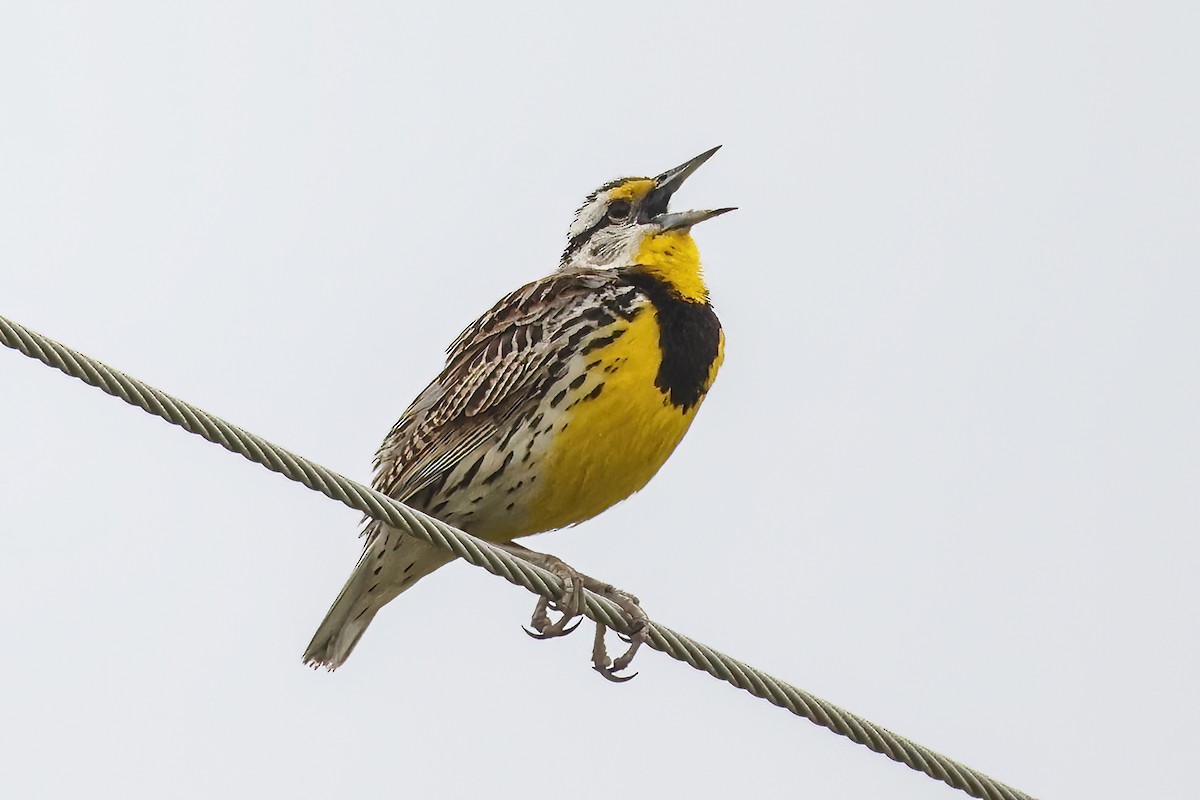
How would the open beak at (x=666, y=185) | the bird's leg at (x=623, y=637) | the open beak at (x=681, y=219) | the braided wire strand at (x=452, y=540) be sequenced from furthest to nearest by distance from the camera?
the open beak at (x=666, y=185)
the open beak at (x=681, y=219)
the bird's leg at (x=623, y=637)
the braided wire strand at (x=452, y=540)

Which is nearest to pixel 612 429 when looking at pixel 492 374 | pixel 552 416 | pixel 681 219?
pixel 552 416

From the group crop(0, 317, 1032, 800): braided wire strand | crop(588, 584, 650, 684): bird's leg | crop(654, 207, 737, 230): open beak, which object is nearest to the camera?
crop(0, 317, 1032, 800): braided wire strand

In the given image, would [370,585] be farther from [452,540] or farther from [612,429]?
[452,540]

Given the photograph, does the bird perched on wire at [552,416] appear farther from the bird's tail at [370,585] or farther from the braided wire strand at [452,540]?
the braided wire strand at [452,540]

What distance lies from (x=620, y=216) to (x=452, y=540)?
93.8 inches

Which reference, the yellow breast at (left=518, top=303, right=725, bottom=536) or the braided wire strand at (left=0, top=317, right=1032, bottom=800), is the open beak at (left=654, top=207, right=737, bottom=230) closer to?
the yellow breast at (left=518, top=303, right=725, bottom=536)

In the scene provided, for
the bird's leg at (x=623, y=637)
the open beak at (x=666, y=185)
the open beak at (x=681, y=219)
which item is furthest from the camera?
the open beak at (x=666, y=185)

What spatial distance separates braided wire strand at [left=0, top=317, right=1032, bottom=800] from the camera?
13.3 ft

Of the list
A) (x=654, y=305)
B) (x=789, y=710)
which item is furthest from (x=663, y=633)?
(x=654, y=305)

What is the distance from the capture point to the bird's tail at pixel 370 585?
6211mm

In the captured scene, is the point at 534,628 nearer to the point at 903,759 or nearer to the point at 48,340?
the point at 903,759

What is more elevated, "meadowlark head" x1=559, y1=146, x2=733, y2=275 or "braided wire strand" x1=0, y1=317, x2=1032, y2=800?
"meadowlark head" x1=559, y1=146, x2=733, y2=275

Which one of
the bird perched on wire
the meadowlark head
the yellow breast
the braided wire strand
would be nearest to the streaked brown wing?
the bird perched on wire

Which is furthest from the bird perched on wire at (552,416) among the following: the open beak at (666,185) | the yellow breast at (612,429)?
the open beak at (666,185)
